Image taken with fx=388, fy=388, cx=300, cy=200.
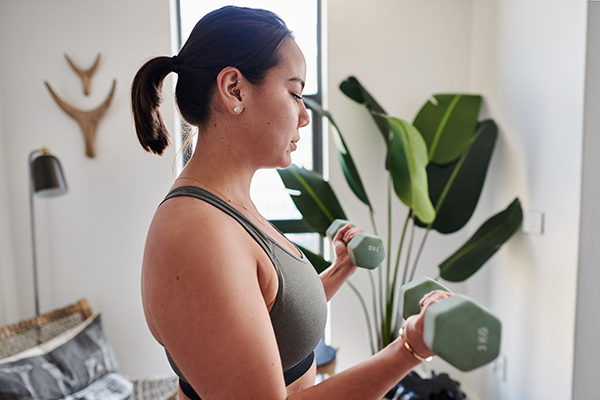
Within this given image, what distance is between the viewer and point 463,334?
18.6 inches

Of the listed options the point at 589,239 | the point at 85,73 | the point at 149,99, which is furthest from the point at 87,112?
the point at 589,239

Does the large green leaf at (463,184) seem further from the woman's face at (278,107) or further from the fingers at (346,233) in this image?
the woman's face at (278,107)

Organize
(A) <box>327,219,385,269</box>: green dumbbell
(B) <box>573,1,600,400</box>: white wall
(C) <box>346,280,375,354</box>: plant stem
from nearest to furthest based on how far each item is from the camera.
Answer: (A) <box>327,219,385,269</box>: green dumbbell, (B) <box>573,1,600,400</box>: white wall, (C) <box>346,280,375,354</box>: plant stem

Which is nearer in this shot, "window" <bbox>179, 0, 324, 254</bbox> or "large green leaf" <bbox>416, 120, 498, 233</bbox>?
"large green leaf" <bbox>416, 120, 498, 233</bbox>

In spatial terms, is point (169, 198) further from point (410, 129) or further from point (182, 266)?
point (410, 129)

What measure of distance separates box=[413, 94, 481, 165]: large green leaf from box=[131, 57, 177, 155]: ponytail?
4.25 ft

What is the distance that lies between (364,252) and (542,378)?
3.57ft

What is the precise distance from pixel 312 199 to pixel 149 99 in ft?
3.37

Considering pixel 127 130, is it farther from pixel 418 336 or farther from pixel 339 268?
pixel 418 336

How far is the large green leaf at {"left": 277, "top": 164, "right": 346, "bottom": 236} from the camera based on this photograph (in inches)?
66.1

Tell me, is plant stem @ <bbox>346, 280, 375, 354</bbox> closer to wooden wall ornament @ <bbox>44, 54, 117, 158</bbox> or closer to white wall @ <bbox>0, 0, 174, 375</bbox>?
white wall @ <bbox>0, 0, 174, 375</bbox>

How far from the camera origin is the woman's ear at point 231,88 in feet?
2.06

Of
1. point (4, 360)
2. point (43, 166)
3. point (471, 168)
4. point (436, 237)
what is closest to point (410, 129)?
point (471, 168)

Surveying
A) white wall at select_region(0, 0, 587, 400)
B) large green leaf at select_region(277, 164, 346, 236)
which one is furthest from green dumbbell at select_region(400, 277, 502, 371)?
white wall at select_region(0, 0, 587, 400)
